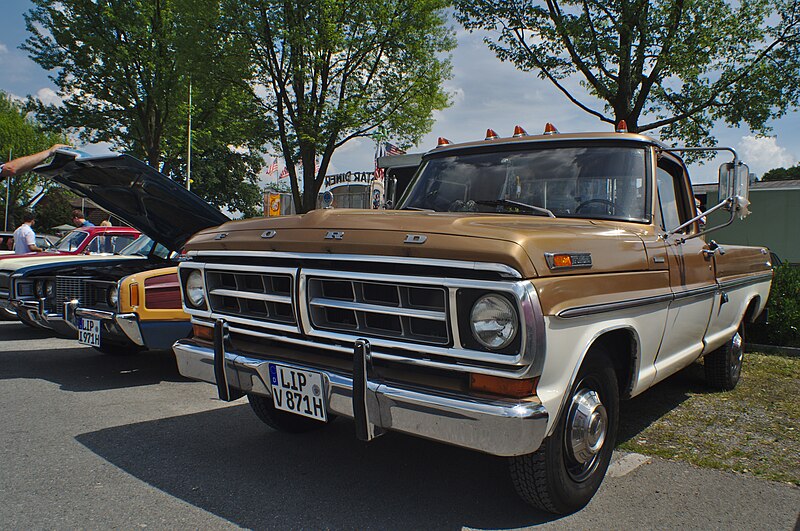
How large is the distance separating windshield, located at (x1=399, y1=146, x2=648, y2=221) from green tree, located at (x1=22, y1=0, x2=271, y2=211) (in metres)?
15.6

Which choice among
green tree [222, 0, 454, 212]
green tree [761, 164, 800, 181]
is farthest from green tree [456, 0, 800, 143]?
green tree [761, 164, 800, 181]

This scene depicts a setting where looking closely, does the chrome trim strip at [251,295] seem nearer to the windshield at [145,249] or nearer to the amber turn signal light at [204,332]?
the amber turn signal light at [204,332]

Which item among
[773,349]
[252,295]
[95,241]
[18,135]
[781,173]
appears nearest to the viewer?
[252,295]

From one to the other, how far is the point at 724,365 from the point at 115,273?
5820 mm

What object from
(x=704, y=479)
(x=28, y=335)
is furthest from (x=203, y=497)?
(x=28, y=335)

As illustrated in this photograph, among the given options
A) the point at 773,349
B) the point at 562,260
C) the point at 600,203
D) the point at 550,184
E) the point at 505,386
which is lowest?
the point at 773,349

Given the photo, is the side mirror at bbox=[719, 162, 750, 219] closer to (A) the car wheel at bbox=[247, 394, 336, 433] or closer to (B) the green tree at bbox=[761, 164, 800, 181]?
(A) the car wheel at bbox=[247, 394, 336, 433]

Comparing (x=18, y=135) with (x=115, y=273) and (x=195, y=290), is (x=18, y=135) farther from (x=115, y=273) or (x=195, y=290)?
(x=195, y=290)

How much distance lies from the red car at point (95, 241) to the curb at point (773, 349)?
28.1 ft

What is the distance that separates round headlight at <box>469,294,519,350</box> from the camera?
2.45 metres

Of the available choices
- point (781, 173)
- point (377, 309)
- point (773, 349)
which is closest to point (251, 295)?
point (377, 309)

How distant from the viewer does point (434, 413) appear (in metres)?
2.47

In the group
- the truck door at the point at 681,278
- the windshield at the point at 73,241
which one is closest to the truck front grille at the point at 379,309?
the truck door at the point at 681,278

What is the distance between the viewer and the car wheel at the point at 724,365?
532 centimetres
